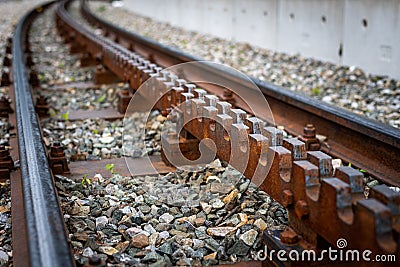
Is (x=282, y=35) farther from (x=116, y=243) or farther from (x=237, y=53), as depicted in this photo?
(x=116, y=243)

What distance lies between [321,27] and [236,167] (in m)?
5.53

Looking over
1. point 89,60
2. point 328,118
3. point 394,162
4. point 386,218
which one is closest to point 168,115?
point 328,118

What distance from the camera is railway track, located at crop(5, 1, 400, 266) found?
68.6 inches

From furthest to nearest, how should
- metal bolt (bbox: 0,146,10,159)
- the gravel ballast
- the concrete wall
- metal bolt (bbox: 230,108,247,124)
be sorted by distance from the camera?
the concrete wall → the gravel ballast → metal bolt (bbox: 0,146,10,159) → metal bolt (bbox: 230,108,247,124)

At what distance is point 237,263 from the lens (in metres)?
2.20

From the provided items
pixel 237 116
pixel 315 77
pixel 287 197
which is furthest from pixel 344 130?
pixel 315 77

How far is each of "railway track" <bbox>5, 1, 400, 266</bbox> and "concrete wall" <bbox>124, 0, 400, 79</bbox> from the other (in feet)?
7.01

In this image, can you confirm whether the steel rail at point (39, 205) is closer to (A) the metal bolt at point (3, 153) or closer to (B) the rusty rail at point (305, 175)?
(A) the metal bolt at point (3, 153)

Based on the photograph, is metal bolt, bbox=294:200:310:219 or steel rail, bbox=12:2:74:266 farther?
metal bolt, bbox=294:200:310:219

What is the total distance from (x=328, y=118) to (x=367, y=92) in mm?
1935

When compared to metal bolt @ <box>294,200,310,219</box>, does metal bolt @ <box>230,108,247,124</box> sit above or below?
above

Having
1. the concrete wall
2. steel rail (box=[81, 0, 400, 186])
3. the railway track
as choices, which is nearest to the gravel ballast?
the concrete wall

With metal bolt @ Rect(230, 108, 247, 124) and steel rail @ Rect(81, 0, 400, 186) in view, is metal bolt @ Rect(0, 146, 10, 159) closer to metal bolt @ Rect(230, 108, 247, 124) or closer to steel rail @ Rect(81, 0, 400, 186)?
metal bolt @ Rect(230, 108, 247, 124)

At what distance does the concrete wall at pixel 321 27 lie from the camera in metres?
6.25
